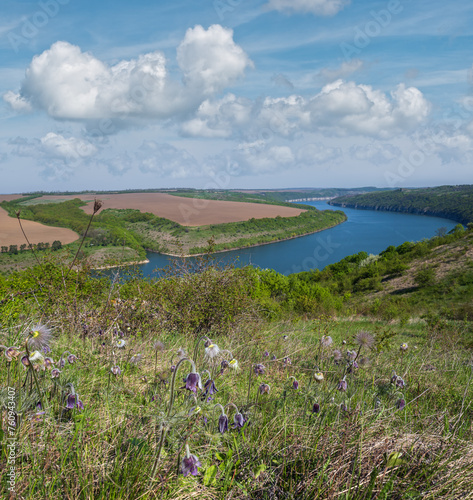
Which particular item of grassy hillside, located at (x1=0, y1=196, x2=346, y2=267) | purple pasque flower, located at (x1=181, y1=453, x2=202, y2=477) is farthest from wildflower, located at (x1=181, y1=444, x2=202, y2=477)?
grassy hillside, located at (x1=0, y1=196, x2=346, y2=267)

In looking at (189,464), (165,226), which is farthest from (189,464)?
(165,226)

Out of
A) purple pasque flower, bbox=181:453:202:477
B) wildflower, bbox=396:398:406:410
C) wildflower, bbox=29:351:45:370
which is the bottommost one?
wildflower, bbox=396:398:406:410

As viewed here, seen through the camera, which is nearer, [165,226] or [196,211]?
[165,226]

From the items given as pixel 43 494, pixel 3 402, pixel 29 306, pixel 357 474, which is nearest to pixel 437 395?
pixel 357 474

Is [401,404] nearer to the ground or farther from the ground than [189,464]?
nearer to the ground

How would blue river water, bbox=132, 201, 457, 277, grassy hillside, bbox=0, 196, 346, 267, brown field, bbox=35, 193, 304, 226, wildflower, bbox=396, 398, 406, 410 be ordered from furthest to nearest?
brown field, bbox=35, 193, 304, 226 → blue river water, bbox=132, 201, 457, 277 → grassy hillside, bbox=0, 196, 346, 267 → wildflower, bbox=396, 398, 406, 410

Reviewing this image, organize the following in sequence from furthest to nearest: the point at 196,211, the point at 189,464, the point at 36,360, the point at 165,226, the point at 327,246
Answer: the point at 196,211 < the point at 327,246 < the point at 165,226 < the point at 36,360 < the point at 189,464

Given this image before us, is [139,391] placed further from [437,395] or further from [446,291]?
[446,291]

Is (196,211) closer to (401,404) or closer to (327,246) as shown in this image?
(327,246)

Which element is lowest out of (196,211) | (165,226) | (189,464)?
(189,464)

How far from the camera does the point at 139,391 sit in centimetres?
329

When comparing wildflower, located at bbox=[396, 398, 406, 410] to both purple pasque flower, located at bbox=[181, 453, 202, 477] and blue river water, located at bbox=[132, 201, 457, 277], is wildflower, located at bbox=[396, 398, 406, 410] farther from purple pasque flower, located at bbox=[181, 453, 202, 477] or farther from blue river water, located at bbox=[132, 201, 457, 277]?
→ blue river water, located at bbox=[132, 201, 457, 277]

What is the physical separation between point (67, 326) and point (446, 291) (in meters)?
34.8

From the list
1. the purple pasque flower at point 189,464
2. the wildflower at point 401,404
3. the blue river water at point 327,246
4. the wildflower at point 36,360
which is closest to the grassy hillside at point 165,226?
→ the blue river water at point 327,246
